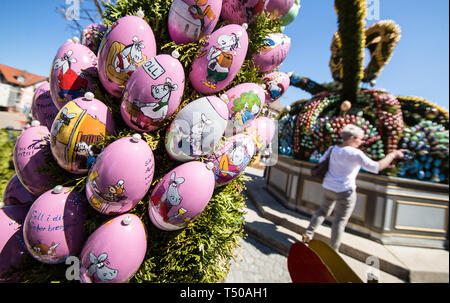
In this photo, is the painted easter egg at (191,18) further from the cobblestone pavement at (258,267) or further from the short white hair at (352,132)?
the short white hair at (352,132)

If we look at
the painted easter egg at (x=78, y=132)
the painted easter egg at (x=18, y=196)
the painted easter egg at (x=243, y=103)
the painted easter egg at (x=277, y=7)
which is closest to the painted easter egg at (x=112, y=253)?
the painted easter egg at (x=78, y=132)

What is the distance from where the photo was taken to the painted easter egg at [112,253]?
3.53 ft

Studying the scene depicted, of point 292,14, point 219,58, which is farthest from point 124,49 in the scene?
point 292,14

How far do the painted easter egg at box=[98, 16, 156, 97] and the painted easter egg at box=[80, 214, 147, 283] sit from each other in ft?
2.90

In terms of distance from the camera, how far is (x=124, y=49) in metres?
1.18

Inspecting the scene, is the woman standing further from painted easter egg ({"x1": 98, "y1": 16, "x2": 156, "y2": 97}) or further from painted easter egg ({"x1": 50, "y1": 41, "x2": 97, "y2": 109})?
painted easter egg ({"x1": 50, "y1": 41, "x2": 97, "y2": 109})

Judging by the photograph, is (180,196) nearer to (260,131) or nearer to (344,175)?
(260,131)

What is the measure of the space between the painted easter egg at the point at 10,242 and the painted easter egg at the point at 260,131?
1717 millimetres

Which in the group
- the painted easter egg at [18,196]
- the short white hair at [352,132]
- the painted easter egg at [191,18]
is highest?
the painted easter egg at [191,18]

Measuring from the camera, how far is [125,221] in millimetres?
1129
